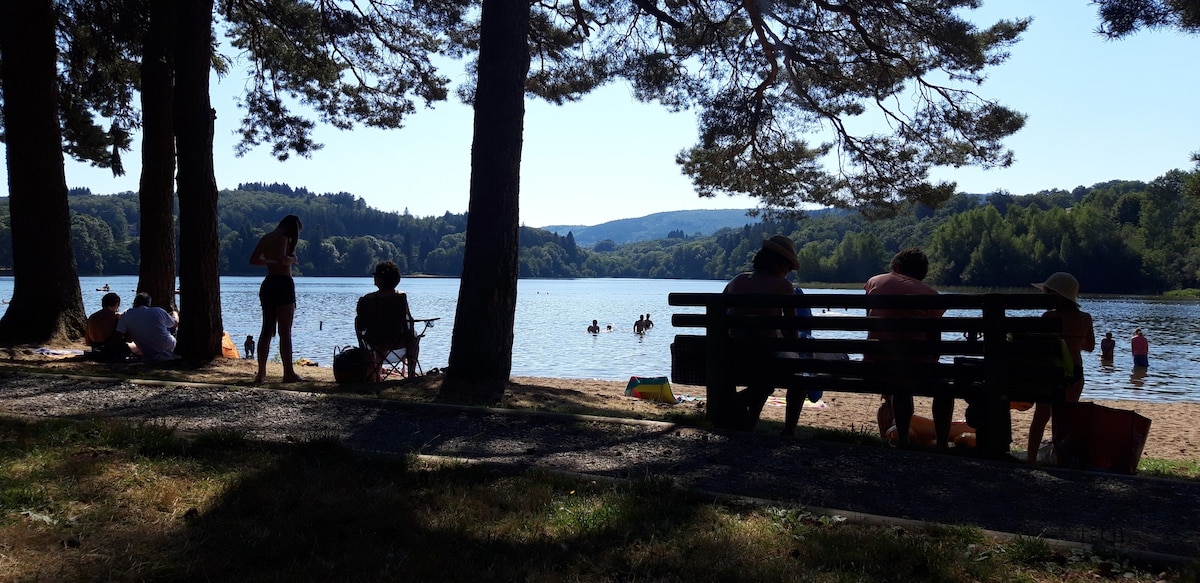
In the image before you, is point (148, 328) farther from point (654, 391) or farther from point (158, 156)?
point (654, 391)

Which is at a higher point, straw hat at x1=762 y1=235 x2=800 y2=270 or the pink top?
straw hat at x1=762 y1=235 x2=800 y2=270

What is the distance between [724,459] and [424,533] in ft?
6.40

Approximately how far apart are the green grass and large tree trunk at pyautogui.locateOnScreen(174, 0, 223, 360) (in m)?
6.47

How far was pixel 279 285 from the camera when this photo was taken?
8109 mm

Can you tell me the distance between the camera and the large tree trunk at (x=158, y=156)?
11031 millimetres

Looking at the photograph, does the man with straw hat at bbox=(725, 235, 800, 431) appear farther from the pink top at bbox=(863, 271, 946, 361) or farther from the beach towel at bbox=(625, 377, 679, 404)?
the beach towel at bbox=(625, 377, 679, 404)

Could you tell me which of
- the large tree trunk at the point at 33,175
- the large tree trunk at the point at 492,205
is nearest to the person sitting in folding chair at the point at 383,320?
the large tree trunk at the point at 492,205

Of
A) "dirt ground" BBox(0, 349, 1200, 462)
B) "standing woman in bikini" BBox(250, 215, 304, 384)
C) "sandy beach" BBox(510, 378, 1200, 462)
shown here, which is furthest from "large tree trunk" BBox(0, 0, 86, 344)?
"sandy beach" BBox(510, 378, 1200, 462)

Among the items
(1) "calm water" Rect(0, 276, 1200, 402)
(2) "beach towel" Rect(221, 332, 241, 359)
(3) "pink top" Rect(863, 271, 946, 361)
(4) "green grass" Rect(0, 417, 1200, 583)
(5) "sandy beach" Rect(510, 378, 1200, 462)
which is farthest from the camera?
(1) "calm water" Rect(0, 276, 1200, 402)

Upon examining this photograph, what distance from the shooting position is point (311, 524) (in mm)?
3135

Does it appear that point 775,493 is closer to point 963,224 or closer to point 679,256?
point 963,224

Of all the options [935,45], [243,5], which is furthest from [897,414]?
[243,5]

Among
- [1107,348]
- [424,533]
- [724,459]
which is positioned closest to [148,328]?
[724,459]

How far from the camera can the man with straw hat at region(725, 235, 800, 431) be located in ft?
18.4
